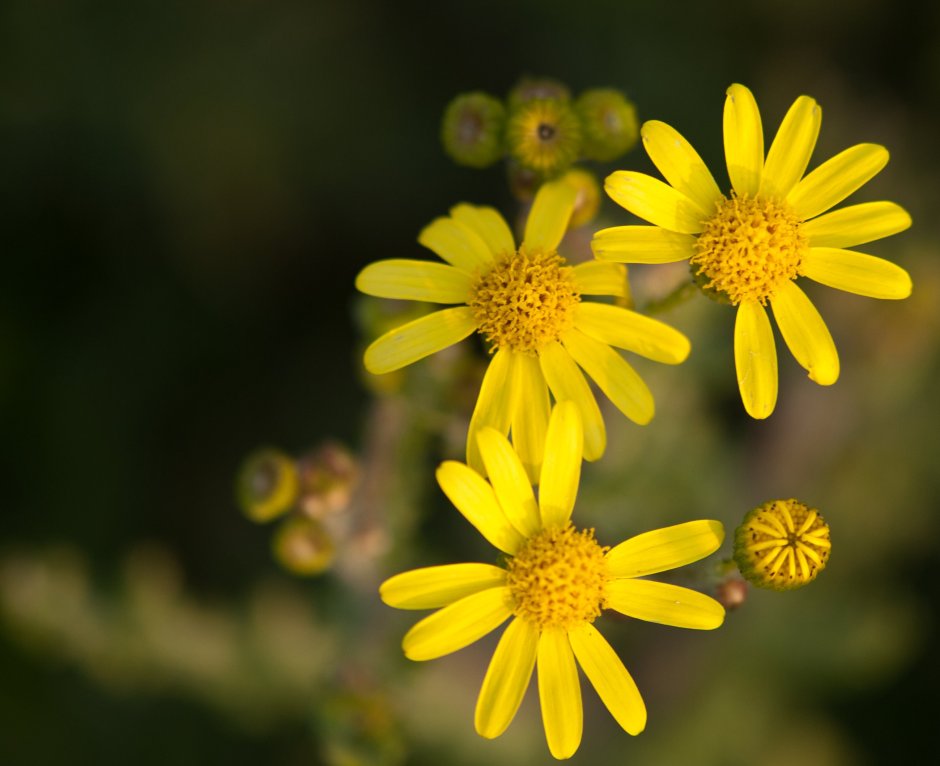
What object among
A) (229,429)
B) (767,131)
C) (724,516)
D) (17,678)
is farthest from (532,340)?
(17,678)

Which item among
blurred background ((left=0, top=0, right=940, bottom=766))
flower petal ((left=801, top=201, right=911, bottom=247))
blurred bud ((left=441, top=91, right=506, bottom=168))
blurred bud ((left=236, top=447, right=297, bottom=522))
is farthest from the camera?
blurred background ((left=0, top=0, right=940, bottom=766))

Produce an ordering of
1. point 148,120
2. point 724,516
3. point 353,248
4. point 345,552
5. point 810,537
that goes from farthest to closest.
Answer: point 353,248
point 148,120
point 724,516
point 345,552
point 810,537

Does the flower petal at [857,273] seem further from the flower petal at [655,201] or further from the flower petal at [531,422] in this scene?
the flower petal at [531,422]

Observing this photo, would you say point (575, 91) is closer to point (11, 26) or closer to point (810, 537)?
point (11, 26)

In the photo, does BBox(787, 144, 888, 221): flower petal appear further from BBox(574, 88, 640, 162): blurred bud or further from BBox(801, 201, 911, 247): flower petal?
BBox(574, 88, 640, 162): blurred bud

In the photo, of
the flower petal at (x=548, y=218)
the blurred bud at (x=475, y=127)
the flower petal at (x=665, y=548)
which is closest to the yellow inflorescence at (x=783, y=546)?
the flower petal at (x=665, y=548)

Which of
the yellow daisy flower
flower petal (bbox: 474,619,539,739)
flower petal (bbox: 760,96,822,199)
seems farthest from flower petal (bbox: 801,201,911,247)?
flower petal (bbox: 474,619,539,739)

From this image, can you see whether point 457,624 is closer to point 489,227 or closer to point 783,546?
point 783,546
